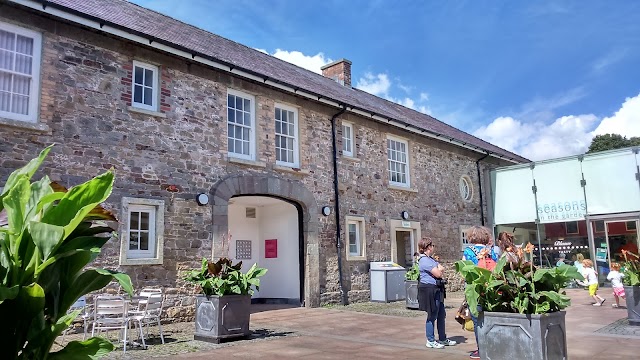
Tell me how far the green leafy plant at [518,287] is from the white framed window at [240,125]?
770 centimetres

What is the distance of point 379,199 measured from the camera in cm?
1455

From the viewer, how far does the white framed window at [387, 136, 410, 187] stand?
609 inches

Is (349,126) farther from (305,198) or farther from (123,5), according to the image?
(123,5)

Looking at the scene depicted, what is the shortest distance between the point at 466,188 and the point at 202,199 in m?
11.6

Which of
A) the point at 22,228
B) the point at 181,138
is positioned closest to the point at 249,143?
the point at 181,138

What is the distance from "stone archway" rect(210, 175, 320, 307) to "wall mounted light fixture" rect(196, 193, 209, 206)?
9.2 inches

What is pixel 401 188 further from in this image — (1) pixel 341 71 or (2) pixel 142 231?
(2) pixel 142 231

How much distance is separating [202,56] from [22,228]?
30.1 ft

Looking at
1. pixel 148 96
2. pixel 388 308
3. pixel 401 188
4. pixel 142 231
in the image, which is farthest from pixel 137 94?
pixel 401 188

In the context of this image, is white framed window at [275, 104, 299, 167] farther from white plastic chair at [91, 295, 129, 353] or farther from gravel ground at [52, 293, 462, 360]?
white plastic chair at [91, 295, 129, 353]

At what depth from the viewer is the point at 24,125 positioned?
314 inches

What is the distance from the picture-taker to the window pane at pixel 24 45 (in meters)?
8.30

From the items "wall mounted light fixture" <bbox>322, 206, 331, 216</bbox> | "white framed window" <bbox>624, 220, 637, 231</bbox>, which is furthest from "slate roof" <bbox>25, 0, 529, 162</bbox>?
"white framed window" <bbox>624, 220, 637, 231</bbox>

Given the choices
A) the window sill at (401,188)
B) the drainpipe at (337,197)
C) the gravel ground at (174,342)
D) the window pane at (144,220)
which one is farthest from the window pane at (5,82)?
the window sill at (401,188)
